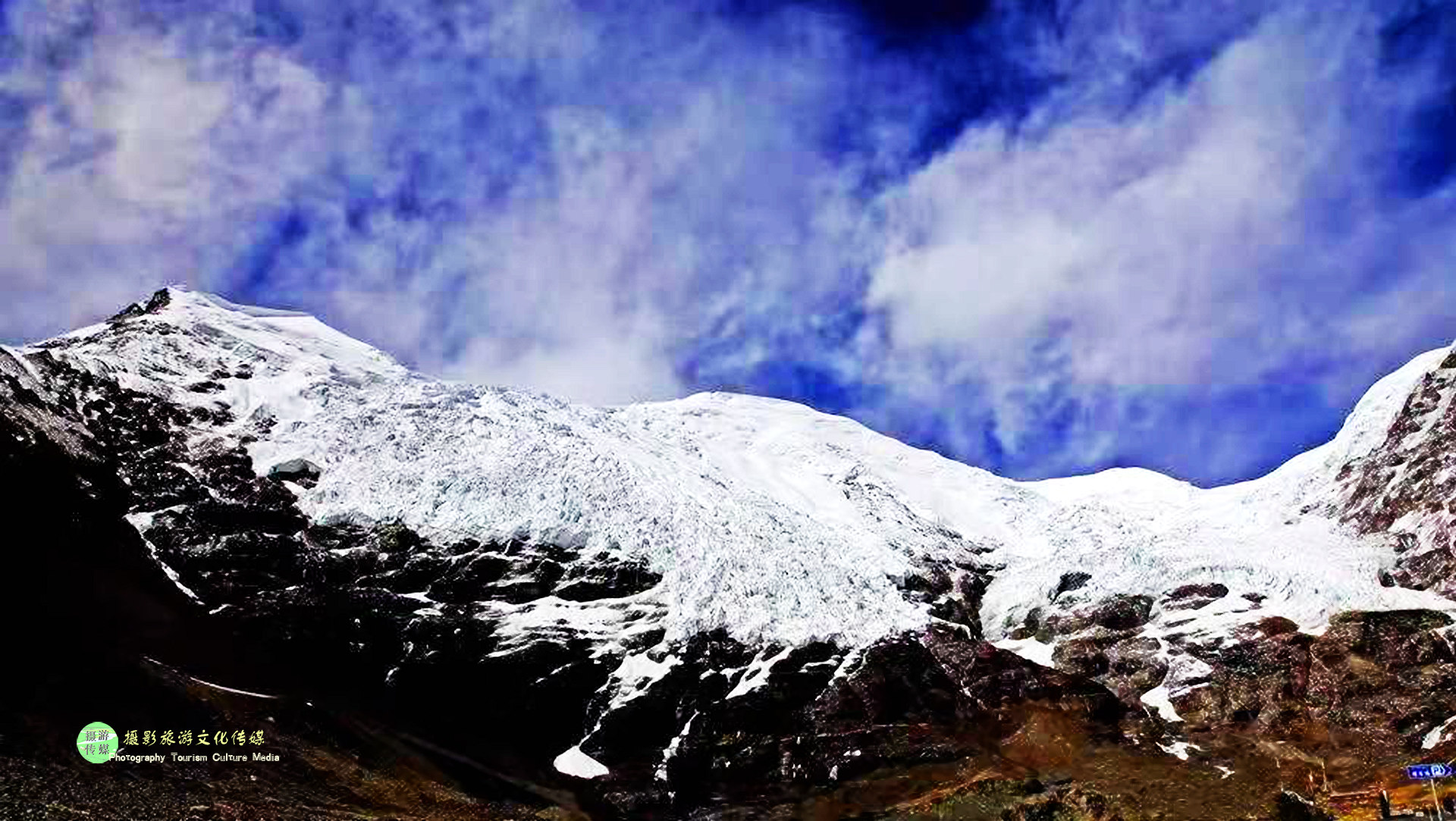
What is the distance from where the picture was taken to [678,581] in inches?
5807

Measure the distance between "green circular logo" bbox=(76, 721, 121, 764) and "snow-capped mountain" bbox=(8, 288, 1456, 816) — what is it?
3566cm

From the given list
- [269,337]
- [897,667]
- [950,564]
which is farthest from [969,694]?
[269,337]

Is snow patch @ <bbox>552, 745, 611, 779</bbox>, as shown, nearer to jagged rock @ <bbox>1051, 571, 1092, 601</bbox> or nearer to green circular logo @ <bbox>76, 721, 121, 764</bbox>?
green circular logo @ <bbox>76, 721, 121, 764</bbox>

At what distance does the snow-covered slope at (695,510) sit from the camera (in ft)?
471

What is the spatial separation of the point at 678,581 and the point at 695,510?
16977 millimetres

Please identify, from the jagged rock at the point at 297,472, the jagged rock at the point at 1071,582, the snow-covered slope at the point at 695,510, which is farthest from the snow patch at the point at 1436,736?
the jagged rock at the point at 297,472

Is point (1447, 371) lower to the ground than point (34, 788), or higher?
higher

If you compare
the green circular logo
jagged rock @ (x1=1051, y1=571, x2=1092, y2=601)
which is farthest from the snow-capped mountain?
the green circular logo

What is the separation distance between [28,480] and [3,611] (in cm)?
3102

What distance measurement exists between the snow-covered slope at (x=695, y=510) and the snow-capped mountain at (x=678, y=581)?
0.53 meters

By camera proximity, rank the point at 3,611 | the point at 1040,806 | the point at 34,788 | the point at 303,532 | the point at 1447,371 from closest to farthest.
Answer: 1. the point at 34,788
2. the point at 3,611
3. the point at 1040,806
4. the point at 303,532
5. the point at 1447,371

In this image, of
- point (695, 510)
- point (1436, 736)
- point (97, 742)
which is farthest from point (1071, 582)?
point (97, 742)

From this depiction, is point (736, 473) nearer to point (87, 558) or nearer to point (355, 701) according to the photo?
point (355, 701)

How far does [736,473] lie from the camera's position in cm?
19138
